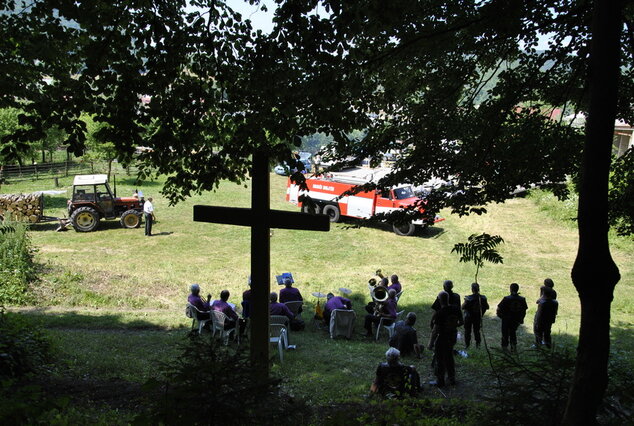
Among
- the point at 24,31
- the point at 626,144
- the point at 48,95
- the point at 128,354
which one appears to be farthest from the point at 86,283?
the point at 626,144

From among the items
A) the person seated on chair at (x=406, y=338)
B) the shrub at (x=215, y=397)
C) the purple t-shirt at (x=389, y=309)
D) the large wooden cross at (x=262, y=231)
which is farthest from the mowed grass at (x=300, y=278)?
the shrub at (x=215, y=397)

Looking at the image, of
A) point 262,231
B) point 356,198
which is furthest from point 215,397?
point 356,198

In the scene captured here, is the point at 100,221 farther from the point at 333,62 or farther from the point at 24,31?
the point at 333,62

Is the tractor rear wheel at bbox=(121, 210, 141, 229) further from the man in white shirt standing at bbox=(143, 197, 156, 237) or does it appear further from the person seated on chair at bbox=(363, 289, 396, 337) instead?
the person seated on chair at bbox=(363, 289, 396, 337)

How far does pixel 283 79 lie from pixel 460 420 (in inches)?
143

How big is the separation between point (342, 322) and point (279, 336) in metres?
1.75

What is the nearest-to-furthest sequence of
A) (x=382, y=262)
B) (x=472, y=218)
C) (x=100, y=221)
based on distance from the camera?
(x=382, y=262), (x=100, y=221), (x=472, y=218)

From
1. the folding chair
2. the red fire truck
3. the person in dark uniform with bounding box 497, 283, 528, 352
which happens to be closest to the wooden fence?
the red fire truck

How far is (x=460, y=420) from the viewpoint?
5.00 metres

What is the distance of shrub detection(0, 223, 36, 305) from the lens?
10531 millimetres

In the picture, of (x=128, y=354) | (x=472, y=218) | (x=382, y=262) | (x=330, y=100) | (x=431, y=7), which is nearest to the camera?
(x=330, y=100)

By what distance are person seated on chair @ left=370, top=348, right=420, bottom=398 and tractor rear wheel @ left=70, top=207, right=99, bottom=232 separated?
517 inches

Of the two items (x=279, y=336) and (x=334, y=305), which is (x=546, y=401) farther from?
(x=334, y=305)

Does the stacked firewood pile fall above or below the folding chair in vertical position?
above
